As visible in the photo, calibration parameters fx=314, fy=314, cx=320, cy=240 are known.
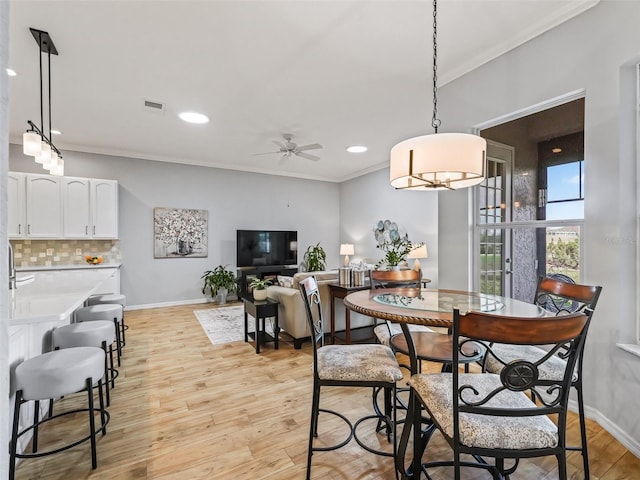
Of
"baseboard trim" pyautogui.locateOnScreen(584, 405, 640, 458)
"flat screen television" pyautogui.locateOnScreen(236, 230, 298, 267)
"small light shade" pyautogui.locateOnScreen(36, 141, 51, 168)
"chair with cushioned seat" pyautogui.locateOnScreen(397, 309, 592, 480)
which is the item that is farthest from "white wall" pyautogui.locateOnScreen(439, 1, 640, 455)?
"flat screen television" pyautogui.locateOnScreen(236, 230, 298, 267)

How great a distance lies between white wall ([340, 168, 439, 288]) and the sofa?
208 cm

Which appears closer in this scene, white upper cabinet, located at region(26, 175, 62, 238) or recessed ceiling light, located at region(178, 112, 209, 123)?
recessed ceiling light, located at region(178, 112, 209, 123)

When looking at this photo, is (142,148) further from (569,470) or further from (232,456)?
(569,470)

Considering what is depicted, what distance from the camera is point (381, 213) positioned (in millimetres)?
6398

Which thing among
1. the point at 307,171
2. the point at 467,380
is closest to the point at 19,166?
the point at 307,171

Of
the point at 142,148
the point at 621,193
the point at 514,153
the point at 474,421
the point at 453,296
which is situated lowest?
the point at 474,421

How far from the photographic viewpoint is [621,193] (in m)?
1.89

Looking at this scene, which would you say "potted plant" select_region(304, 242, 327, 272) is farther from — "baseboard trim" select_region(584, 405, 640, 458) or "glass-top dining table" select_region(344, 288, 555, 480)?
"baseboard trim" select_region(584, 405, 640, 458)

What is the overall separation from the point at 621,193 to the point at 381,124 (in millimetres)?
2845

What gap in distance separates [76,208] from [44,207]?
37cm

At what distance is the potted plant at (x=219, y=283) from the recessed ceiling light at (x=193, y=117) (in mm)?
2992

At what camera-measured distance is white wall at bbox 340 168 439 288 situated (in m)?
5.31

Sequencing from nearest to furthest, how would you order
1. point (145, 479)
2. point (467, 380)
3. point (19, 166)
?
point (467, 380) → point (145, 479) → point (19, 166)

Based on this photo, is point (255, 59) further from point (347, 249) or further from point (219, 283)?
point (347, 249)
